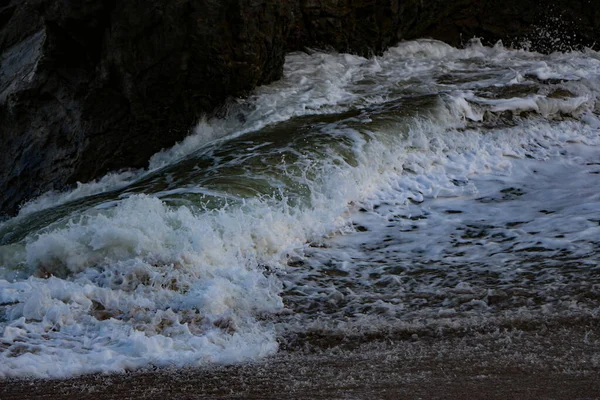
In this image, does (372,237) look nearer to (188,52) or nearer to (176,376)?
A: (176,376)

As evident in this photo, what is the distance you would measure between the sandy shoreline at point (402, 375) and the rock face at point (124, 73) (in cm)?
543

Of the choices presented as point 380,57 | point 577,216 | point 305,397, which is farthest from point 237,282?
point 380,57

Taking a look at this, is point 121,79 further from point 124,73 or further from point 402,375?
point 402,375

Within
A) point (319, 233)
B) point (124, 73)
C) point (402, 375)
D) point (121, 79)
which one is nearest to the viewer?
point (402, 375)

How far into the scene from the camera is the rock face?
8.77 m

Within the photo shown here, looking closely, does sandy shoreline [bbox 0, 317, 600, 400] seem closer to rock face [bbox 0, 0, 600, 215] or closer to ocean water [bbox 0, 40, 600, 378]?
ocean water [bbox 0, 40, 600, 378]

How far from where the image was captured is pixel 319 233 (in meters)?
6.23

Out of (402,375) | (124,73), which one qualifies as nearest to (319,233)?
(402,375)

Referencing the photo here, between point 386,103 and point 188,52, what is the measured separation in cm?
241

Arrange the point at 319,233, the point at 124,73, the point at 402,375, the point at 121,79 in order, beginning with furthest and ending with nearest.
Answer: the point at 121,79
the point at 124,73
the point at 319,233
the point at 402,375

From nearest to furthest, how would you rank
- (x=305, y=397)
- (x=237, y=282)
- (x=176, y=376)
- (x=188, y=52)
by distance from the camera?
(x=305, y=397) < (x=176, y=376) < (x=237, y=282) < (x=188, y=52)

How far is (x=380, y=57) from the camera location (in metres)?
11.7

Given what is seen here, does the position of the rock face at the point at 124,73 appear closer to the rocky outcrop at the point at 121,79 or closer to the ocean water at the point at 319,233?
the rocky outcrop at the point at 121,79

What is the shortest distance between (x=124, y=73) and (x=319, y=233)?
401 cm
